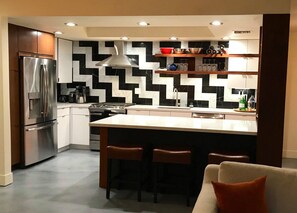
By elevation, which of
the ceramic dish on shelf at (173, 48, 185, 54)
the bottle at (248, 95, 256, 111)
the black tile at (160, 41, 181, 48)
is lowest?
the bottle at (248, 95, 256, 111)

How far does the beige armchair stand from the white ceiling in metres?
2.12

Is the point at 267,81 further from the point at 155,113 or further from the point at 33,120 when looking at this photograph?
the point at 33,120

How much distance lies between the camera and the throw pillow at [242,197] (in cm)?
242

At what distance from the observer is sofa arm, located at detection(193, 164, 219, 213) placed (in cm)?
245

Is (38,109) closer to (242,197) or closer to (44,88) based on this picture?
(44,88)

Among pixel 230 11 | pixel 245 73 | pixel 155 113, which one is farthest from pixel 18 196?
pixel 245 73

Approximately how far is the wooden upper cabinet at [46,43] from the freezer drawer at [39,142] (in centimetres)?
123

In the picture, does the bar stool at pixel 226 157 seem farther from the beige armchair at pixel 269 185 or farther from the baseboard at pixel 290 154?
the baseboard at pixel 290 154

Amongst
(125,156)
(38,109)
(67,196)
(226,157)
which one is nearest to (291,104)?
(226,157)

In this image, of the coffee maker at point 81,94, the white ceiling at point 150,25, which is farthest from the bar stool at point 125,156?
the coffee maker at point 81,94

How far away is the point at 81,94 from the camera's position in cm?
732

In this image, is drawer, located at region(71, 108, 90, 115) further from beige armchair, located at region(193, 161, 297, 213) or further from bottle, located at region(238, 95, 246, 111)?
beige armchair, located at region(193, 161, 297, 213)

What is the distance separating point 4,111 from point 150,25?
2.31 m

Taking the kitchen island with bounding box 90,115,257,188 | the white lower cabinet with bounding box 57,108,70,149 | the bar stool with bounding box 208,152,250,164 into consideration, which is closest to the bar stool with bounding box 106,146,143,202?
the kitchen island with bounding box 90,115,257,188
